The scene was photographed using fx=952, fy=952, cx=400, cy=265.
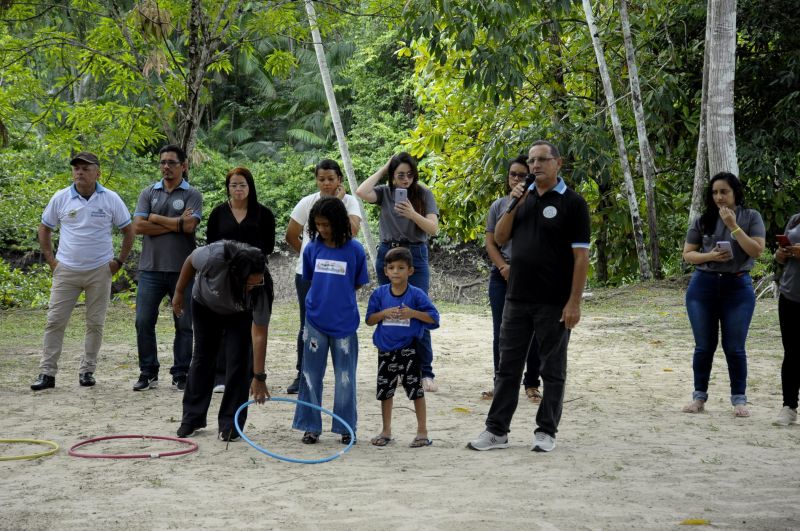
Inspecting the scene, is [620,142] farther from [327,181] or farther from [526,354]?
[526,354]

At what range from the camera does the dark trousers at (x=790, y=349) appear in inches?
277

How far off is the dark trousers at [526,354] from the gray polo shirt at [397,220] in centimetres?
195

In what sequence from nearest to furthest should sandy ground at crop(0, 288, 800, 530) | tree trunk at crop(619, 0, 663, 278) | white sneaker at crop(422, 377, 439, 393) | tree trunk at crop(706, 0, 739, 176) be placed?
1. sandy ground at crop(0, 288, 800, 530)
2. white sneaker at crop(422, 377, 439, 393)
3. tree trunk at crop(706, 0, 739, 176)
4. tree trunk at crop(619, 0, 663, 278)

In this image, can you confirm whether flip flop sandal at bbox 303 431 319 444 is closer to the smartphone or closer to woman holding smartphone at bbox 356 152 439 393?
woman holding smartphone at bbox 356 152 439 393

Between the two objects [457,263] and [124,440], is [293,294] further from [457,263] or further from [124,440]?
[124,440]

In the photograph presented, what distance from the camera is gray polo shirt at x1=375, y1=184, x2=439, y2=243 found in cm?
802

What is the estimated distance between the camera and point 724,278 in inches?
288

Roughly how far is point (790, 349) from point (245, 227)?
4309 mm

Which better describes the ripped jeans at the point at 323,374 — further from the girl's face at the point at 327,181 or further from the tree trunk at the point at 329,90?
the tree trunk at the point at 329,90

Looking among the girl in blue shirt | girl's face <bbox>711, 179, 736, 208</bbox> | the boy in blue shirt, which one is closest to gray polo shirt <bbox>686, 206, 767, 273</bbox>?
girl's face <bbox>711, 179, 736, 208</bbox>

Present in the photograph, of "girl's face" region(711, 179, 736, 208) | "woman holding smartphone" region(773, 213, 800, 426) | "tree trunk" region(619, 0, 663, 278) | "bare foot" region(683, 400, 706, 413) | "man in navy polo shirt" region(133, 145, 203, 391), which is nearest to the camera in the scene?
"woman holding smartphone" region(773, 213, 800, 426)

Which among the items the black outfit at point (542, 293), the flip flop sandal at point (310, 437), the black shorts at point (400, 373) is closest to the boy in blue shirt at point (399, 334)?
the black shorts at point (400, 373)

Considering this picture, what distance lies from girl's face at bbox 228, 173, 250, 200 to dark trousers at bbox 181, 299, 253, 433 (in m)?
1.49

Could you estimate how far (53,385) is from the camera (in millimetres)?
8578
